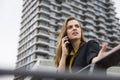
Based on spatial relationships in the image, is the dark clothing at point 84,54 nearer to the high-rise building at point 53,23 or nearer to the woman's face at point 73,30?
the woman's face at point 73,30

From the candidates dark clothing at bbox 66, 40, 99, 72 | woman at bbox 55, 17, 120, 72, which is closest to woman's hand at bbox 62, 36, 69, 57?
woman at bbox 55, 17, 120, 72

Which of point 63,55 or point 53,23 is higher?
point 53,23

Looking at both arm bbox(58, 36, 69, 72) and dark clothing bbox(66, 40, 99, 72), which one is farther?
arm bbox(58, 36, 69, 72)

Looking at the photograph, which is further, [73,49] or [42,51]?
[42,51]

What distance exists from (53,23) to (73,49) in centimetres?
3988

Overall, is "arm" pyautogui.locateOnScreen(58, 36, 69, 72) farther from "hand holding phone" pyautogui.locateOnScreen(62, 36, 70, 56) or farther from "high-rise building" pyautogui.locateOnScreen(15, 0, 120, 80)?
A: "high-rise building" pyautogui.locateOnScreen(15, 0, 120, 80)

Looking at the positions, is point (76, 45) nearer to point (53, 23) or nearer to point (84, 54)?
point (84, 54)

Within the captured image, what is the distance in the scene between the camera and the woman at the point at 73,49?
1306 millimetres

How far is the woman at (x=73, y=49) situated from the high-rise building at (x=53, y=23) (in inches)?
1405

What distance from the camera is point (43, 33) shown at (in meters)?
38.9

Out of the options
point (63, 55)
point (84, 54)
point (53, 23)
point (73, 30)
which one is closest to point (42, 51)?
point (53, 23)

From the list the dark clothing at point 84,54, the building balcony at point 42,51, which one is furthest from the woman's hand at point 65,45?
the building balcony at point 42,51

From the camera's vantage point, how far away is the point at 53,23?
136ft

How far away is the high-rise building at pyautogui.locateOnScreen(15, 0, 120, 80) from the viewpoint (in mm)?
38906
